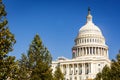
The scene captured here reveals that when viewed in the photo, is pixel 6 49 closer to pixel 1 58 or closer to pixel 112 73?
pixel 1 58

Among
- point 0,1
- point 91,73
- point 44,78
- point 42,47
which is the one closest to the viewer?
point 0,1

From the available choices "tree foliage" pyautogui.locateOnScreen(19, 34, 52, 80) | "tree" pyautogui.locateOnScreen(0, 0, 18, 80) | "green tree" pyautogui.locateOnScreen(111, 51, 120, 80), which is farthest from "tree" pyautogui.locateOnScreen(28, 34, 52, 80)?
"tree" pyautogui.locateOnScreen(0, 0, 18, 80)

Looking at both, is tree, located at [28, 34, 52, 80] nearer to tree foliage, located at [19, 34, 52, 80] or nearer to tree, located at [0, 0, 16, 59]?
tree foliage, located at [19, 34, 52, 80]

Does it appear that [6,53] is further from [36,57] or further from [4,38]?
[36,57]

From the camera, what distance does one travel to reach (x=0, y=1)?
5097cm

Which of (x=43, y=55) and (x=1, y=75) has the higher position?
(x=43, y=55)

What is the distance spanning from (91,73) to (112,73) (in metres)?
116

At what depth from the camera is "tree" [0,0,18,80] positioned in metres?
48.4

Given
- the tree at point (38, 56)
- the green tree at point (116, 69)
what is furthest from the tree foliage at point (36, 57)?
the green tree at point (116, 69)

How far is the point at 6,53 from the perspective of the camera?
48.9 m

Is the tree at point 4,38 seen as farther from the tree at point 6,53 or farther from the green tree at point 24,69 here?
the green tree at point 24,69

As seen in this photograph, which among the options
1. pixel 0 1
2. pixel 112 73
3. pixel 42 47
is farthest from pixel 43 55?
pixel 0 1

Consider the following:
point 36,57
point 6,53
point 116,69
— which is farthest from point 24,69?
point 6,53

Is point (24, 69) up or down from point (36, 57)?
down
